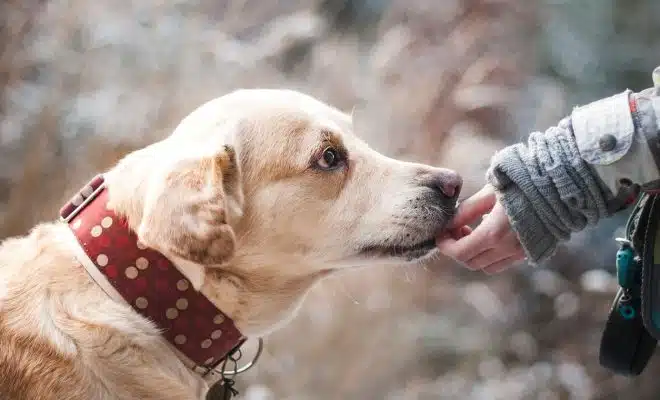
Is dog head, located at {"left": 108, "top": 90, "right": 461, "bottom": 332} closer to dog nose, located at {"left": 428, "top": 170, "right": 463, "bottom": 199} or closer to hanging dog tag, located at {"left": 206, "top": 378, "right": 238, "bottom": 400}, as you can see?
dog nose, located at {"left": 428, "top": 170, "right": 463, "bottom": 199}

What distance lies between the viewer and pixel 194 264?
1020 mm

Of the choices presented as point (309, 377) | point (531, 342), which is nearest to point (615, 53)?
point (531, 342)

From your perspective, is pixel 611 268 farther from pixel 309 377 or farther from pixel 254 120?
pixel 254 120

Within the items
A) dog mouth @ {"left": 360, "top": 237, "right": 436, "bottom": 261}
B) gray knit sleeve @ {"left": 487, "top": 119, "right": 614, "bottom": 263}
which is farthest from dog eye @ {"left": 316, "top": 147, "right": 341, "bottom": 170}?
gray knit sleeve @ {"left": 487, "top": 119, "right": 614, "bottom": 263}

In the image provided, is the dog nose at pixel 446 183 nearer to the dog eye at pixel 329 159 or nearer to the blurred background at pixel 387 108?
the dog eye at pixel 329 159

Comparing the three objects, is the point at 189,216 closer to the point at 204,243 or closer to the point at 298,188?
the point at 204,243

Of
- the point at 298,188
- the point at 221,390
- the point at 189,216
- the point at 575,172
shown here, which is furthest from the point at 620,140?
the point at 221,390

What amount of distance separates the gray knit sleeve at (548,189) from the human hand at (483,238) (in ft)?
0.15

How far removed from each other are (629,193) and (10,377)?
0.97 meters

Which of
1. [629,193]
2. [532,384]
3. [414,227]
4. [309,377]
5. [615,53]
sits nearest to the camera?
[629,193]

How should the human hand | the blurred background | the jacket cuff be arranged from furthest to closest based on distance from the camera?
the blurred background
the human hand
the jacket cuff

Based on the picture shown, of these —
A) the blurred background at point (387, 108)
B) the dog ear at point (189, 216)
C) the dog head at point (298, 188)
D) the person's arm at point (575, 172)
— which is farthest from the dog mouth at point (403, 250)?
the blurred background at point (387, 108)

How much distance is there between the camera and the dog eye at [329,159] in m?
1.15

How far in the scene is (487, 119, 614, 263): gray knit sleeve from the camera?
96 centimetres
